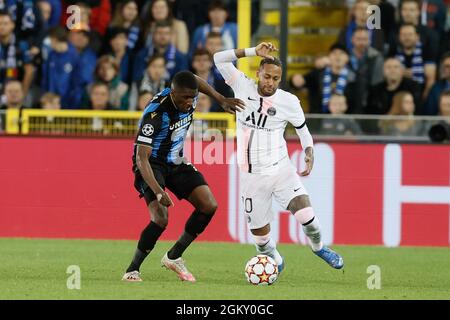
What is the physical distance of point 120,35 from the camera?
16812 millimetres

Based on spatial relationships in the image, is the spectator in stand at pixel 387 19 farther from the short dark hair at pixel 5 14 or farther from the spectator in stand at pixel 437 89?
the short dark hair at pixel 5 14

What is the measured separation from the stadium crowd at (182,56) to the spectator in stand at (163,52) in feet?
0.04

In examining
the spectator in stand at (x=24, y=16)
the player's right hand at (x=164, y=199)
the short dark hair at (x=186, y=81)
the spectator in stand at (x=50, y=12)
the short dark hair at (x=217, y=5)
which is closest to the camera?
the player's right hand at (x=164, y=199)

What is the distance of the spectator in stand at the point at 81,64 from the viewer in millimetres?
16391

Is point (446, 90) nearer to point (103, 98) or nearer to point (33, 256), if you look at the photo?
point (103, 98)

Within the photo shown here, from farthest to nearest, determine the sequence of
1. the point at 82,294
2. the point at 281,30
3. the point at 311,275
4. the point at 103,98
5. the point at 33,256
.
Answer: the point at 103,98, the point at 281,30, the point at 33,256, the point at 311,275, the point at 82,294

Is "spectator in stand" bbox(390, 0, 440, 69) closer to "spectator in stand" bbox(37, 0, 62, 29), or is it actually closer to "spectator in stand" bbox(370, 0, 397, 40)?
"spectator in stand" bbox(370, 0, 397, 40)

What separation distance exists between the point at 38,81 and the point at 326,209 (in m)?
4.25

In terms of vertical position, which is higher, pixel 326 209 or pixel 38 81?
pixel 38 81

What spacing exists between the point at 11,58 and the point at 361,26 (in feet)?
15.2

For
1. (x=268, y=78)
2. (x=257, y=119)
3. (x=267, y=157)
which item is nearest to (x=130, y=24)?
(x=257, y=119)

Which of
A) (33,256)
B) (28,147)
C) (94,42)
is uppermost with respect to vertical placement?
(94,42)

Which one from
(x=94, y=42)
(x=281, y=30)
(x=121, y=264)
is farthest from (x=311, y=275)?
(x=94, y=42)

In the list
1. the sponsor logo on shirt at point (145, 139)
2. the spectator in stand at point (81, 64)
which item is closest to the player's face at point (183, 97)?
the sponsor logo on shirt at point (145, 139)
